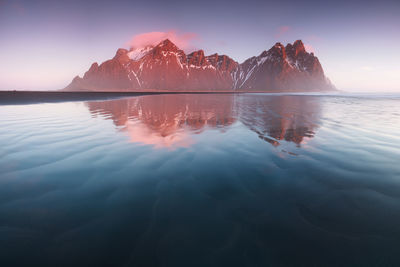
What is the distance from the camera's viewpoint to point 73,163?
557 cm

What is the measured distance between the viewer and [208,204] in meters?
3.62

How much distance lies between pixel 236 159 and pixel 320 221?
10.1ft

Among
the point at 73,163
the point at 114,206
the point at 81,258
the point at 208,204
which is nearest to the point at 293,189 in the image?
the point at 208,204

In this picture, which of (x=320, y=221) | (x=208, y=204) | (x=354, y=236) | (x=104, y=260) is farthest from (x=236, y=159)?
(x=104, y=260)

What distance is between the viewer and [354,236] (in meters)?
2.80

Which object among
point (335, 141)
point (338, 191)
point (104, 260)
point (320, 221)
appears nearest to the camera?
point (104, 260)

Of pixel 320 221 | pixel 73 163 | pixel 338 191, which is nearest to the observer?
pixel 320 221

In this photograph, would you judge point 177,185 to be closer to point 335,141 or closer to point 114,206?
point 114,206

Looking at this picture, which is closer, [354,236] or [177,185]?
[354,236]

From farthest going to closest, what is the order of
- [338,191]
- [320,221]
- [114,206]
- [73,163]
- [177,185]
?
[73,163], [177,185], [338,191], [114,206], [320,221]

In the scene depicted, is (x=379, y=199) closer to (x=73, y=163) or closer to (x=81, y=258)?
(x=81, y=258)

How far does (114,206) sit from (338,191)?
4.61m

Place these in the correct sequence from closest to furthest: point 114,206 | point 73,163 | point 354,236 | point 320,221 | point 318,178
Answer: point 354,236
point 320,221
point 114,206
point 318,178
point 73,163

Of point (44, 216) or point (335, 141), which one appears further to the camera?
point (335, 141)
